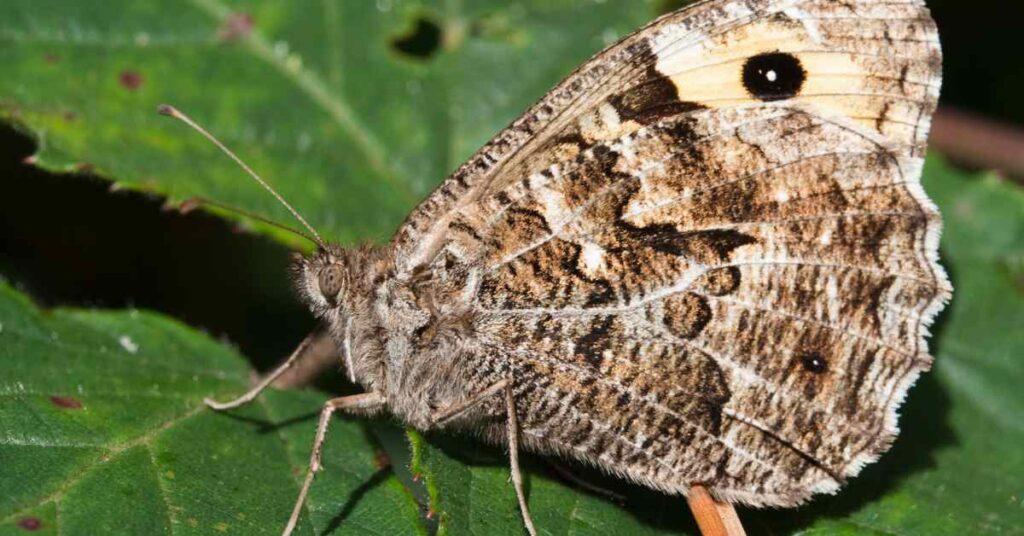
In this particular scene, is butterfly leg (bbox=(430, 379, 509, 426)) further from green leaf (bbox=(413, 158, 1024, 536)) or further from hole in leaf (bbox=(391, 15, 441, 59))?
hole in leaf (bbox=(391, 15, 441, 59))

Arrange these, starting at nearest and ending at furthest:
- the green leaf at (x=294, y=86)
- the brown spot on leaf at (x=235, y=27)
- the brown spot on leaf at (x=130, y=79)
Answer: the green leaf at (x=294, y=86) < the brown spot on leaf at (x=130, y=79) < the brown spot on leaf at (x=235, y=27)

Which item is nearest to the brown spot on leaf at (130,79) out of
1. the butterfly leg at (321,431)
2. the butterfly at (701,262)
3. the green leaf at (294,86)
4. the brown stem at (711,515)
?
the green leaf at (294,86)

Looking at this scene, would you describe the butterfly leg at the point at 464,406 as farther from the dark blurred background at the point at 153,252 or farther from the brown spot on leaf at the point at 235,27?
the brown spot on leaf at the point at 235,27

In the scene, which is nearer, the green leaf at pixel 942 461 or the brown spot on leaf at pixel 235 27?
the green leaf at pixel 942 461

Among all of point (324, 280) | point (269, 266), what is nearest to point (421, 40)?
point (269, 266)

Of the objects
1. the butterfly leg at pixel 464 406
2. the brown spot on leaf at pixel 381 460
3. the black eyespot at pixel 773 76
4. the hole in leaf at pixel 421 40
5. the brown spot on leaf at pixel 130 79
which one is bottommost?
the brown spot on leaf at pixel 381 460

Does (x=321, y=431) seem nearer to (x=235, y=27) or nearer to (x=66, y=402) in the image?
(x=66, y=402)
